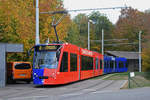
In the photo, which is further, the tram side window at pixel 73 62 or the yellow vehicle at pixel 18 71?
the yellow vehicle at pixel 18 71

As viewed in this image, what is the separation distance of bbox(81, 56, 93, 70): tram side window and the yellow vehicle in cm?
481

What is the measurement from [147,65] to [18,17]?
16.4m

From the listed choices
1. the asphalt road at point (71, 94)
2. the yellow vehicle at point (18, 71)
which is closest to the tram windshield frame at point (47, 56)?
the asphalt road at point (71, 94)

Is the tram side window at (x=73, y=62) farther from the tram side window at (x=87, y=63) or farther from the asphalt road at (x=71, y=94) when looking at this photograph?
the asphalt road at (x=71, y=94)

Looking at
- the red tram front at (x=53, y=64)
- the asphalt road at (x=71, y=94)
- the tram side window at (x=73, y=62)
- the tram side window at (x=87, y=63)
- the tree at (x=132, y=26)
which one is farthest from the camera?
the tree at (x=132, y=26)

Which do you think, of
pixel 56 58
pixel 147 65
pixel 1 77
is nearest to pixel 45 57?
pixel 56 58

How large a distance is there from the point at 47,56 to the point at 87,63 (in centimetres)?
881

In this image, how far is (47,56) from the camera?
2027 centimetres

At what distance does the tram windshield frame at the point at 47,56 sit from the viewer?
65.8ft

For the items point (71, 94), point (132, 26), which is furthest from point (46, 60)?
point (132, 26)

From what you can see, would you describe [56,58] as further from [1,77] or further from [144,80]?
[144,80]

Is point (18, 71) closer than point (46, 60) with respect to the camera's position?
No

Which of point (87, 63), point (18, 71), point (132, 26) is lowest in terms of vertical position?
point (18, 71)

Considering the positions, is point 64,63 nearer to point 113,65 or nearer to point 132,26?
point 113,65
